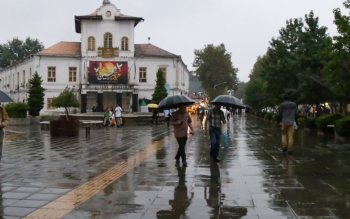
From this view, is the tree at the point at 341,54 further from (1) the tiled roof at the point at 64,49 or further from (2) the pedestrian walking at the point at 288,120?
(1) the tiled roof at the point at 64,49

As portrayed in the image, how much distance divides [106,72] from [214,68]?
3126 cm

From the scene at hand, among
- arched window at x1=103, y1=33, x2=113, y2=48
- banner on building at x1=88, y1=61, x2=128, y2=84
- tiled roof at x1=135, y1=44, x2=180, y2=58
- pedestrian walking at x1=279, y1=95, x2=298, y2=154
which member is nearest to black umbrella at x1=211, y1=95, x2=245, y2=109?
pedestrian walking at x1=279, y1=95, x2=298, y2=154

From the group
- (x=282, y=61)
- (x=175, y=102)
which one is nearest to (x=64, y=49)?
(x=282, y=61)

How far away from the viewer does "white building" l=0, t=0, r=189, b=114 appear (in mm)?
54938

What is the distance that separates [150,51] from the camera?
189 ft

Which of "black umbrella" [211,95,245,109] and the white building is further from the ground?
the white building

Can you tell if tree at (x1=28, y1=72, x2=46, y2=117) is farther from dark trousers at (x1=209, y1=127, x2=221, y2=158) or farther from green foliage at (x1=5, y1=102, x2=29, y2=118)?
dark trousers at (x1=209, y1=127, x2=221, y2=158)

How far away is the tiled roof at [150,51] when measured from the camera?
2221 inches

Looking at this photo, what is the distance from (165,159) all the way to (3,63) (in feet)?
294

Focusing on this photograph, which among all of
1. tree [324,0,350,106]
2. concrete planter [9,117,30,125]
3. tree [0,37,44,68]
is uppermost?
tree [0,37,44,68]

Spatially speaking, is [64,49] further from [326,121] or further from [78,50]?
[326,121]

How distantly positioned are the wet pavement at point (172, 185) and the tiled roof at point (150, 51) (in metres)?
43.2

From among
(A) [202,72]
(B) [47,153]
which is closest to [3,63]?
(A) [202,72]

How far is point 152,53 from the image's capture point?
57.1 metres
